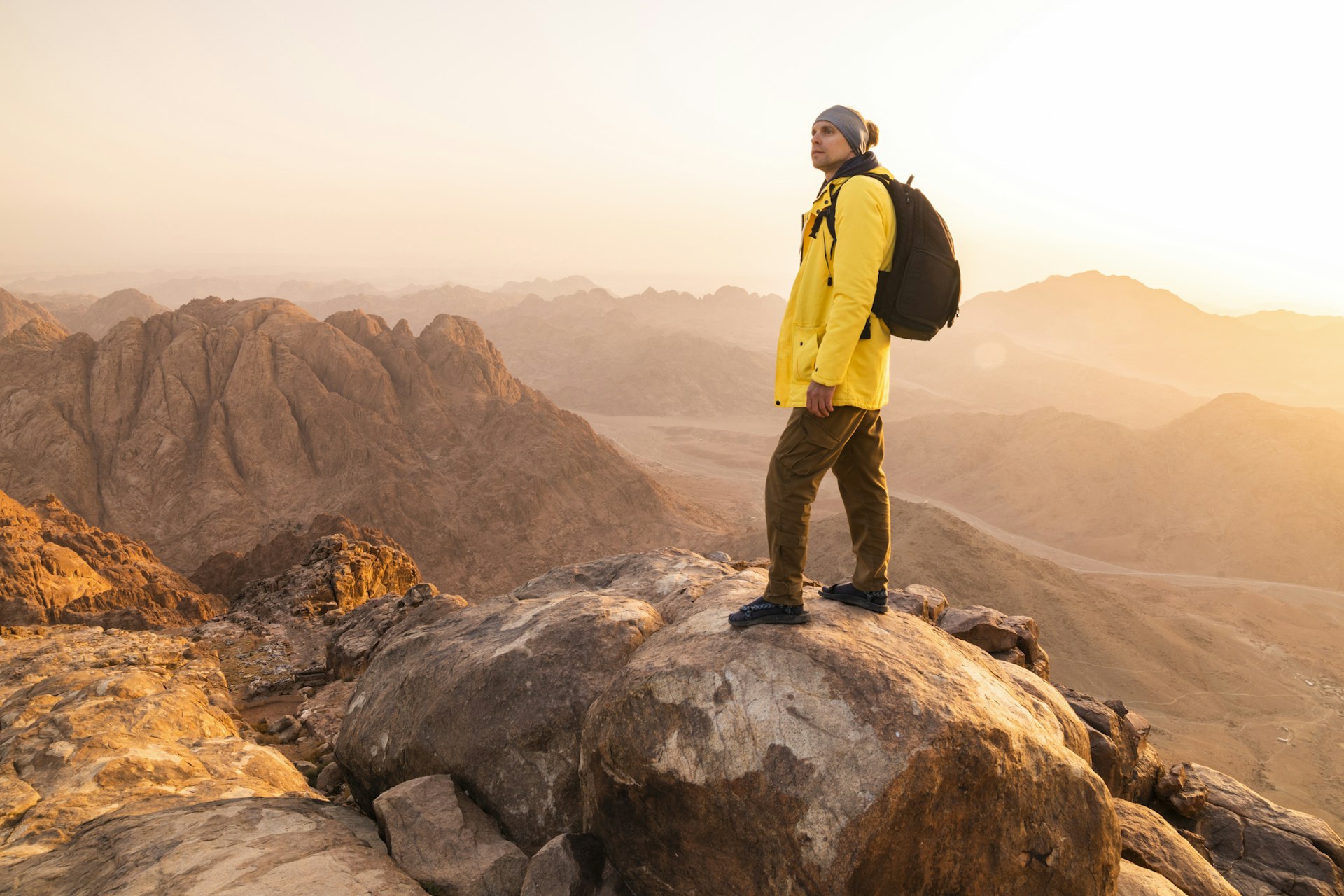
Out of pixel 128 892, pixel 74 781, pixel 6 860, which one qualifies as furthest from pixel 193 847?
pixel 74 781

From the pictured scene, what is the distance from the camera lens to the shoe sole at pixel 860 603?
4.95 m

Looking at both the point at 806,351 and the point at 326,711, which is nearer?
the point at 806,351

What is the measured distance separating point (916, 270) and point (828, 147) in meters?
1.06

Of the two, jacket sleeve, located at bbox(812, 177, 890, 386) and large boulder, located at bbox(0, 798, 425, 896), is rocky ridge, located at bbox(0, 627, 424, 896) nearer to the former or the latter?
large boulder, located at bbox(0, 798, 425, 896)

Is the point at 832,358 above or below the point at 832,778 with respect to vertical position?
above

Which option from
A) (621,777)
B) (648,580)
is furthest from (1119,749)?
(621,777)

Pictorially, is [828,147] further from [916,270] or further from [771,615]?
[771,615]

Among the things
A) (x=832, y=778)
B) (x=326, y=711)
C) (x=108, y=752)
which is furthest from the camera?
(x=326, y=711)

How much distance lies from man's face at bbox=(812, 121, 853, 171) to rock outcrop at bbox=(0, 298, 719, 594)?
3322 cm

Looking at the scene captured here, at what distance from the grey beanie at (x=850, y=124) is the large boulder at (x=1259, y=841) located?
30.4 ft

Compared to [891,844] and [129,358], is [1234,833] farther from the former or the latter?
[129,358]

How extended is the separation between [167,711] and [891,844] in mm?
7378

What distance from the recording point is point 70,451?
35.4 meters

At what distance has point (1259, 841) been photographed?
27.0ft
